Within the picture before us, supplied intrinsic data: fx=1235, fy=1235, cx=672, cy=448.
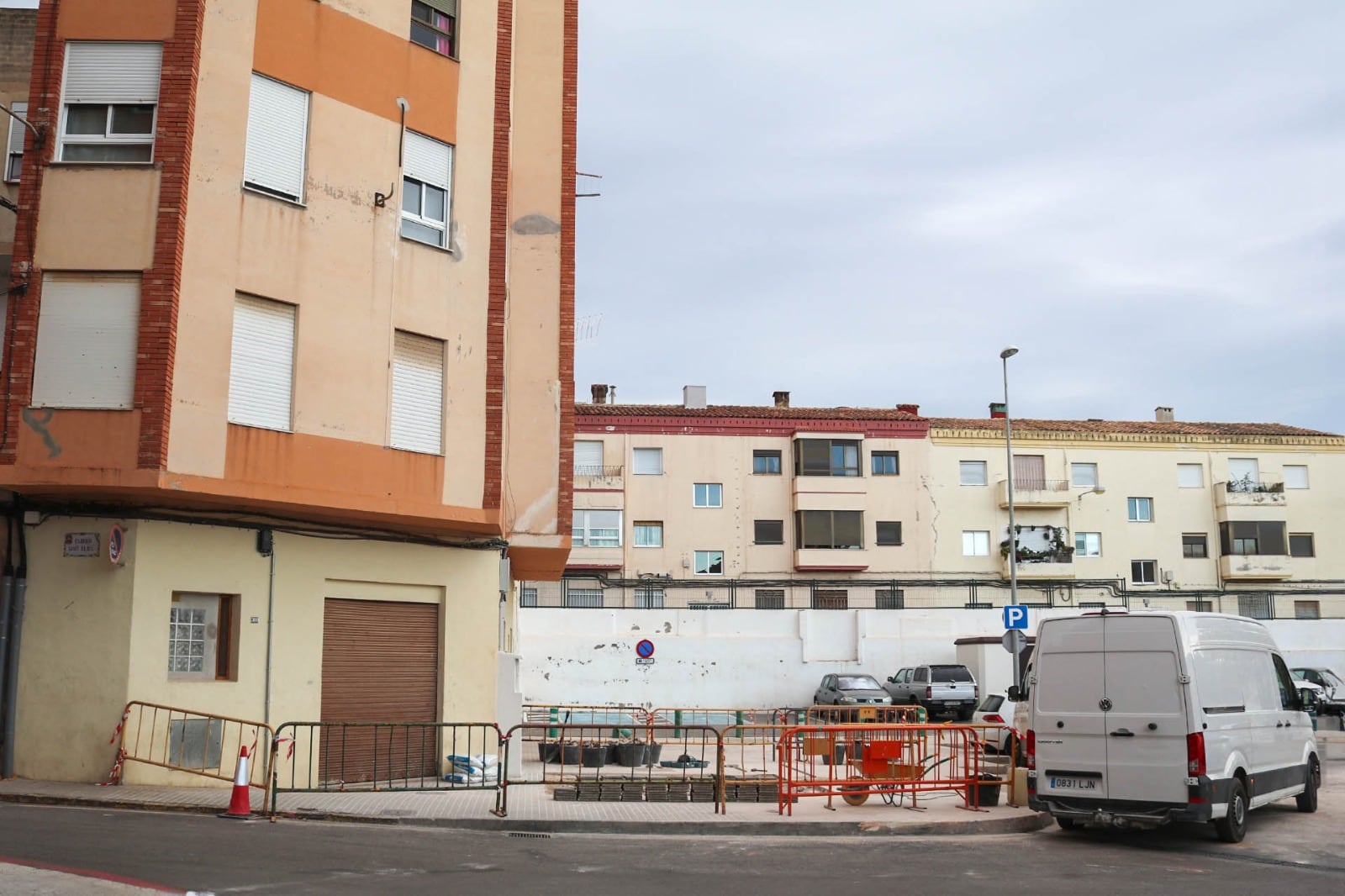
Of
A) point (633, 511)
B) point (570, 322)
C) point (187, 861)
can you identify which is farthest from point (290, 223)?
point (633, 511)

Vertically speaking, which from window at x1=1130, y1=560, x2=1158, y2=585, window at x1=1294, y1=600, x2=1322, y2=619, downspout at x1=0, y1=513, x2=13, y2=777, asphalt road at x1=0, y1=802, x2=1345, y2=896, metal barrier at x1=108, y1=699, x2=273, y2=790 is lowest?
asphalt road at x1=0, y1=802, x2=1345, y2=896

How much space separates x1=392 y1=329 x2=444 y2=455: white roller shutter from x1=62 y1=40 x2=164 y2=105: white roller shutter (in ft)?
14.6

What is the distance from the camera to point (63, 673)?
14.7 m

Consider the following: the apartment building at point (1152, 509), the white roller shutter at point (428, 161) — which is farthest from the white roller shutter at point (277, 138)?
the apartment building at point (1152, 509)

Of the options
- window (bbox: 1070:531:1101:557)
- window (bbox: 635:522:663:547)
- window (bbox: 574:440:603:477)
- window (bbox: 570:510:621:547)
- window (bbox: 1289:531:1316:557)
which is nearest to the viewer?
window (bbox: 570:510:621:547)

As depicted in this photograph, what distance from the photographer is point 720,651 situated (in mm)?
40250

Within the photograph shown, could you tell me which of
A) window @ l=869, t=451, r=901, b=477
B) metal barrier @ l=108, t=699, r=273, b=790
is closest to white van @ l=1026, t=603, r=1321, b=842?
metal barrier @ l=108, t=699, r=273, b=790

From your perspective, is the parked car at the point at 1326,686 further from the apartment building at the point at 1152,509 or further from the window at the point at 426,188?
the window at the point at 426,188

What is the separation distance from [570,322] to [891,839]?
10.7m

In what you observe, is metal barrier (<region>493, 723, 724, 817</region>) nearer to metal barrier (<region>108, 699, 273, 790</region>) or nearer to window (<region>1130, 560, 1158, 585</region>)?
metal barrier (<region>108, 699, 273, 790</region>)

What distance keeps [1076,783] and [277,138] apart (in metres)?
12.6

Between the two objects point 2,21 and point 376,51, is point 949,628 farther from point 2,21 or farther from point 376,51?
point 2,21

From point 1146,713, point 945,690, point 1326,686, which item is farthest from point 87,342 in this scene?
point 1326,686

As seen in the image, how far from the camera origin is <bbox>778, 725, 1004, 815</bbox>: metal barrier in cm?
1467
